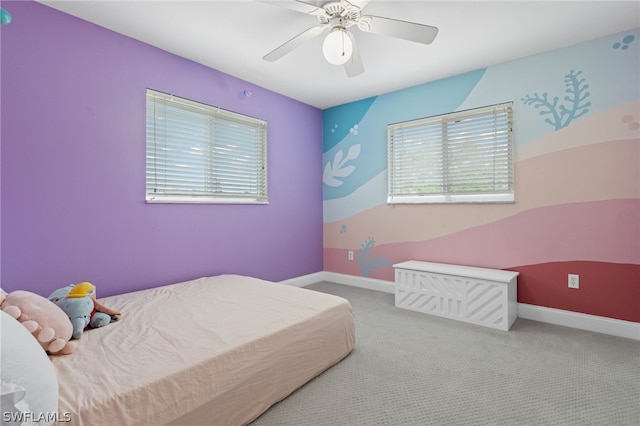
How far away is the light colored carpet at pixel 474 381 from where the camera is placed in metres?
1.56

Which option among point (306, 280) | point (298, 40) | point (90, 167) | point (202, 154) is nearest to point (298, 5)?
point (298, 40)

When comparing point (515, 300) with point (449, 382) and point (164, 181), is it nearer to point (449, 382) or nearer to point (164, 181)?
point (449, 382)

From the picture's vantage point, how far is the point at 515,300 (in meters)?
2.91

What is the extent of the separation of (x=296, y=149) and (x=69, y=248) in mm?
2588

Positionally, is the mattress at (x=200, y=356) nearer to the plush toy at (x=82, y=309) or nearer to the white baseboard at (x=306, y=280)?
the plush toy at (x=82, y=309)

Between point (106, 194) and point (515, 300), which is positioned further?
point (515, 300)

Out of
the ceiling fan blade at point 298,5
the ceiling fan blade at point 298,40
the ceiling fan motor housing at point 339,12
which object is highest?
the ceiling fan motor housing at point 339,12

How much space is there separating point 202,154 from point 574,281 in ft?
11.7

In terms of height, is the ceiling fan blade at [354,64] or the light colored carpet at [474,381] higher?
the ceiling fan blade at [354,64]

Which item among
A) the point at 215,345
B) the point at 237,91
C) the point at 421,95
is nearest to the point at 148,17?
the point at 237,91

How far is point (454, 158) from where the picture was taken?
3346mm

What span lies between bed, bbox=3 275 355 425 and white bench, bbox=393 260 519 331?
47.9 inches

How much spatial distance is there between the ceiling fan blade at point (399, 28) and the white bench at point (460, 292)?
1998 millimetres

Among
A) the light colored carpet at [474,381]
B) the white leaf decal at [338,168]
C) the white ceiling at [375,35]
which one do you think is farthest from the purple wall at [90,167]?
the light colored carpet at [474,381]
